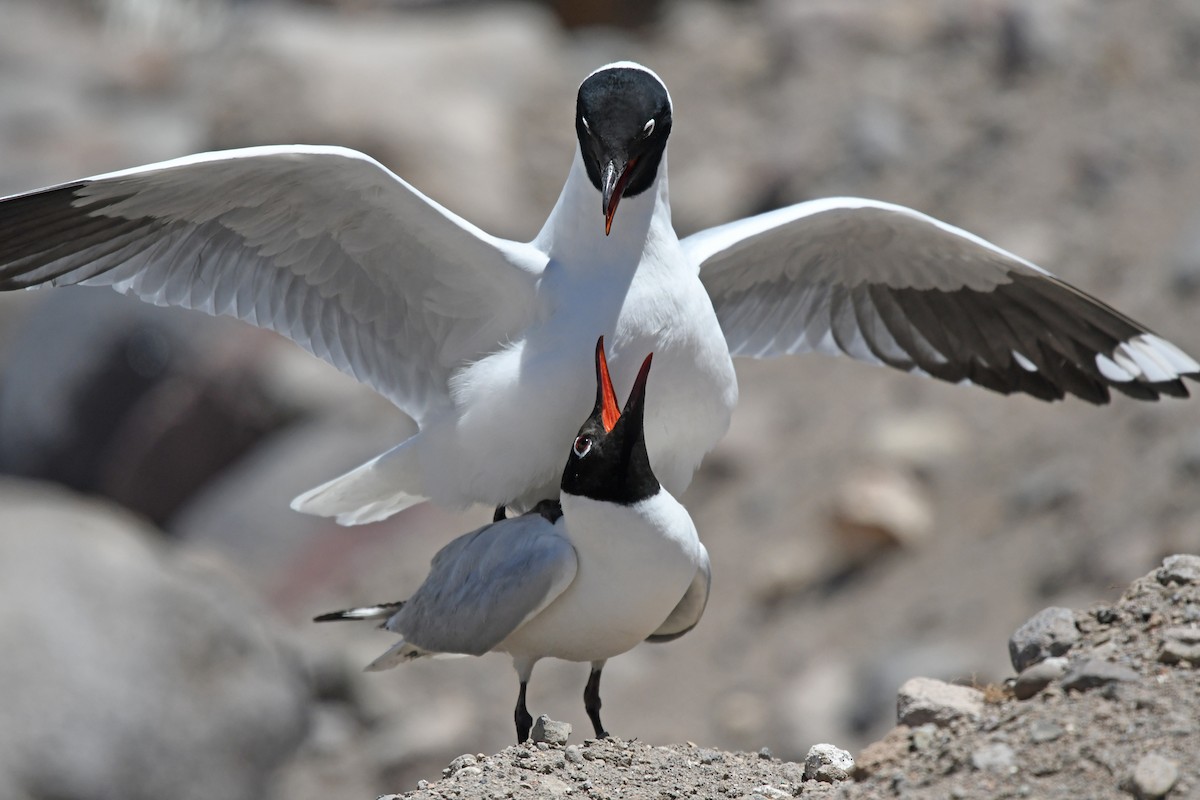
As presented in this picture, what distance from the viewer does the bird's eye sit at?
5.32 meters

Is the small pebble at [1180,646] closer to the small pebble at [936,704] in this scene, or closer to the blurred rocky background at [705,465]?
the small pebble at [936,704]

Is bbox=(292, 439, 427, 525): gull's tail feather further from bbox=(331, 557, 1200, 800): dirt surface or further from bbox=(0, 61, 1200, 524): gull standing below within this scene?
bbox=(331, 557, 1200, 800): dirt surface

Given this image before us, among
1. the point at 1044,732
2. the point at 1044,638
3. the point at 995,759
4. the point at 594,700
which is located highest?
the point at 1044,638

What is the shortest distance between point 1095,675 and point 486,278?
2771 mm

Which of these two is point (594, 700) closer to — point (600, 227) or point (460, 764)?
point (460, 764)

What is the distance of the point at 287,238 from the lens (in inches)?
242

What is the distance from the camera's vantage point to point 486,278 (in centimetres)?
596

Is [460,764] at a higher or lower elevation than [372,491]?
lower

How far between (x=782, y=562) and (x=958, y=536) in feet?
4.19

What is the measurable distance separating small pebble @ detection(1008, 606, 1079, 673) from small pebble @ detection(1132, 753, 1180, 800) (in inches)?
36.0

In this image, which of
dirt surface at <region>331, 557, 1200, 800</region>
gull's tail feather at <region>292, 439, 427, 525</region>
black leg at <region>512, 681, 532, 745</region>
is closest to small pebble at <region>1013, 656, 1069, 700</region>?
dirt surface at <region>331, 557, 1200, 800</region>

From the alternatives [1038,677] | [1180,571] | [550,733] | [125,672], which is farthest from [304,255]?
[125,672]

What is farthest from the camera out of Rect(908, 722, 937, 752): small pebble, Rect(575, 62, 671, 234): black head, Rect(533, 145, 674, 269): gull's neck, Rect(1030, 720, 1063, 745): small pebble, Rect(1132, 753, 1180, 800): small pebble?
Rect(533, 145, 674, 269): gull's neck

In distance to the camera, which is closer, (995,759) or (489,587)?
(995,759)
